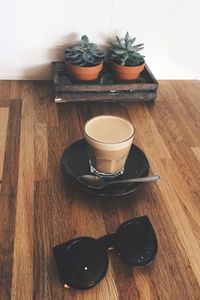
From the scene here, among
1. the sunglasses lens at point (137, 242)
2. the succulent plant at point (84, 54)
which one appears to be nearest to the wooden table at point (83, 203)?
the sunglasses lens at point (137, 242)

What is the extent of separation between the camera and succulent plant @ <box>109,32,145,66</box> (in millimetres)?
984

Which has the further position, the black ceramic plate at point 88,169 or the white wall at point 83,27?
the white wall at point 83,27

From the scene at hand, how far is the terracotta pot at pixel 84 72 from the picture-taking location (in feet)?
3.16

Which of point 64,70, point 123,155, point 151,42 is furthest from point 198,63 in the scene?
point 123,155

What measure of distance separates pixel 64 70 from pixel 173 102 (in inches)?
15.4

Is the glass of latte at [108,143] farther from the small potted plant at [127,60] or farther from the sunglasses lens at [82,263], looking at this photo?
the small potted plant at [127,60]

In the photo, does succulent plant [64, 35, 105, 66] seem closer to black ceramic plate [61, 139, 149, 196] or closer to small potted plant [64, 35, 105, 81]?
small potted plant [64, 35, 105, 81]

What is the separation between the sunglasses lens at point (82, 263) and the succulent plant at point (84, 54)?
0.61 metres

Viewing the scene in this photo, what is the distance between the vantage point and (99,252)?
1.77ft

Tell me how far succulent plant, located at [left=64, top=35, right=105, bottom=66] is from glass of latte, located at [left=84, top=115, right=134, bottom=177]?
0.35 metres

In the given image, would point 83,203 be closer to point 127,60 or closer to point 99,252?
point 99,252

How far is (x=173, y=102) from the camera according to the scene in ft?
3.42

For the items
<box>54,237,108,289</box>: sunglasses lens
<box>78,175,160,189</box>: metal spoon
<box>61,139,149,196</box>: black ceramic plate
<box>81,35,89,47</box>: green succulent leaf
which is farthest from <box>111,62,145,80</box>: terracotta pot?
<box>54,237,108,289</box>: sunglasses lens

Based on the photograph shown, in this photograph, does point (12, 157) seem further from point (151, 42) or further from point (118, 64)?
point (151, 42)
